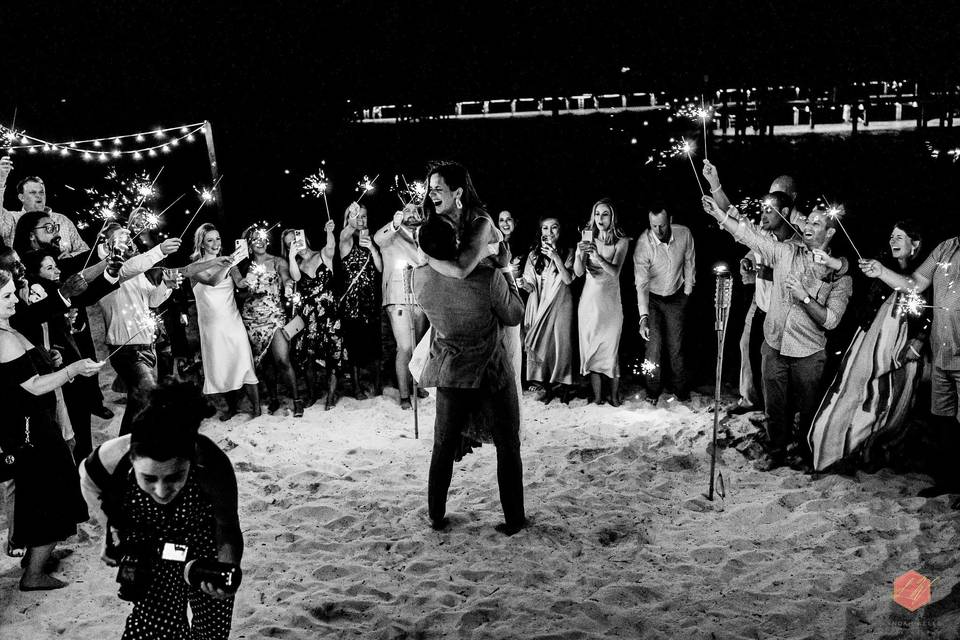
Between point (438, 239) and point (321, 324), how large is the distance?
332 cm

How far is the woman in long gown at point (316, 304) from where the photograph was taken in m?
7.35

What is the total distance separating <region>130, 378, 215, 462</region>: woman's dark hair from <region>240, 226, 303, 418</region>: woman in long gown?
182 inches

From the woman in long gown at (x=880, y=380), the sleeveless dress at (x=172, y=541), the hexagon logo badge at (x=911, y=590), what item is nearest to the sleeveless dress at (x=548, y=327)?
the woman in long gown at (x=880, y=380)

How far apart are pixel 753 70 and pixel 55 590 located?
62.9ft

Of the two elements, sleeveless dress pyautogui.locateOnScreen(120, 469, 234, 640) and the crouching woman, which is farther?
sleeveless dress pyautogui.locateOnScreen(120, 469, 234, 640)

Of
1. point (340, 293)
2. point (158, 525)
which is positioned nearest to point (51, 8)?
point (340, 293)

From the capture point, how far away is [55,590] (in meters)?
4.36

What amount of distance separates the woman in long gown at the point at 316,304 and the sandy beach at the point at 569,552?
1.20m

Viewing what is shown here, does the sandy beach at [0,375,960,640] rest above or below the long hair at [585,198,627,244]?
below

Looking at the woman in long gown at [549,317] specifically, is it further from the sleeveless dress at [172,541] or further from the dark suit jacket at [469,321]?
the sleeveless dress at [172,541]

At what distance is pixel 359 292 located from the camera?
7.48m

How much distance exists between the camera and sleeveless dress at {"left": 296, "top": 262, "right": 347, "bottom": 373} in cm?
736

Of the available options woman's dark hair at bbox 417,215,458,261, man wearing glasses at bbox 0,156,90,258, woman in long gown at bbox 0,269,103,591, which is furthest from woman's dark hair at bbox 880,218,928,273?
man wearing glasses at bbox 0,156,90,258

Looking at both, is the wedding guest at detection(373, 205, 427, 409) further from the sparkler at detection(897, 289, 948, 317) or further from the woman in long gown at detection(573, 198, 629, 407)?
the sparkler at detection(897, 289, 948, 317)
